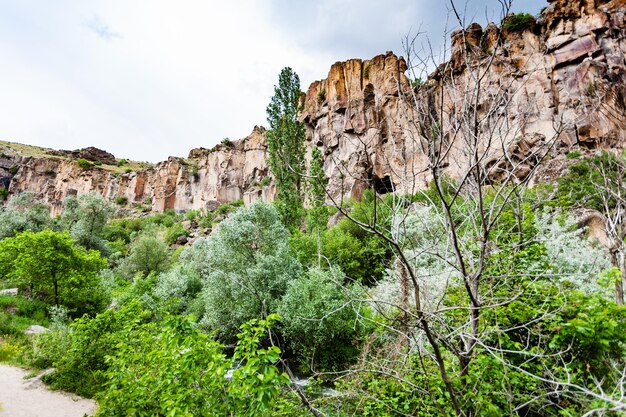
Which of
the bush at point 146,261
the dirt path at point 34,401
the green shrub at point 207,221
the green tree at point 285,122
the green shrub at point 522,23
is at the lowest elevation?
the dirt path at point 34,401

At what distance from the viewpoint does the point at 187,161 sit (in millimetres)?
66500

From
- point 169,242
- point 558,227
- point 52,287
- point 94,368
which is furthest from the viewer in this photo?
point 169,242

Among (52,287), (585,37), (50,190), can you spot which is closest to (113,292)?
(52,287)

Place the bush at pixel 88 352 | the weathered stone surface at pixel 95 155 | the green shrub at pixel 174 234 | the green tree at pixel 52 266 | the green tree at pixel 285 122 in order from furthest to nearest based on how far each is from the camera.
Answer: the weathered stone surface at pixel 95 155
the green shrub at pixel 174 234
the green tree at pixel 285 122
the green tree at pixel 52 266
the bush at pixel 88 352

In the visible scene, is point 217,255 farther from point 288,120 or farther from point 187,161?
point 187,161

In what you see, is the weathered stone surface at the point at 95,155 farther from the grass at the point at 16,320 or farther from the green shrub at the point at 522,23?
the green shrub at the point at 522,23

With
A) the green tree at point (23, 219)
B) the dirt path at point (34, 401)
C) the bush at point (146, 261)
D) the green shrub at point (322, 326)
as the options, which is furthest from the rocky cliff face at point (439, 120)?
the green tree at point (23, 219)

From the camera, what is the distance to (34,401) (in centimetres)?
750

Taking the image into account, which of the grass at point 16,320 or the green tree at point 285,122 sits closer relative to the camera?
the grass at point 16,320

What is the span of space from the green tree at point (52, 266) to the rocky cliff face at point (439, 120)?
11927 mm

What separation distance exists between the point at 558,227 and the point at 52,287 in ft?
64.4

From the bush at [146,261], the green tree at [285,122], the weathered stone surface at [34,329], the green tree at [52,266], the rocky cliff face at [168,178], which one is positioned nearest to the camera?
the weathered stone surface at [34,329]

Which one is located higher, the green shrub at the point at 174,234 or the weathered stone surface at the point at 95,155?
the weathered stone surface at the point at 95,155

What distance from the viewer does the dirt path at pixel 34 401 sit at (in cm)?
701
